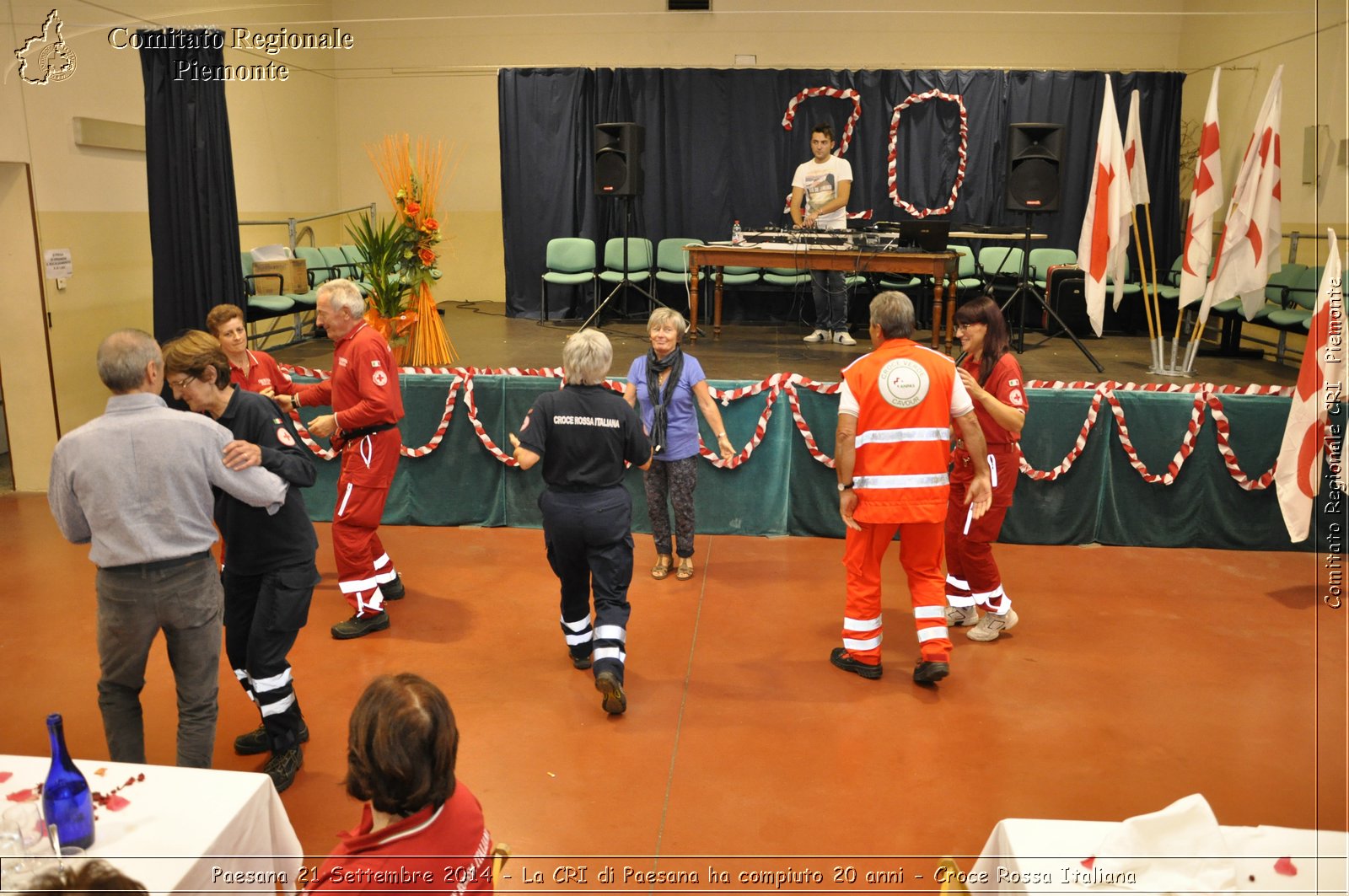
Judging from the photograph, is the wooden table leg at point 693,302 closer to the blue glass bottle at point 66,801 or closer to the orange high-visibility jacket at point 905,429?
the orange high-visibility jacket at point 905,429

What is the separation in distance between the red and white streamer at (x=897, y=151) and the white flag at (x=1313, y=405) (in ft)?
19.6

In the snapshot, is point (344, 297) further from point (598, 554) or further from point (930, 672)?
point (930, 672)

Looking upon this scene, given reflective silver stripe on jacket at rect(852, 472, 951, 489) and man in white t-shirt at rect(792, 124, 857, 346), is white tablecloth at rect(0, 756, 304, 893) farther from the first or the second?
man in white t-shirt at rect(792, 124, 857, 346)

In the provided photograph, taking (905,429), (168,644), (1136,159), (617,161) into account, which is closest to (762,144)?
(617,161)

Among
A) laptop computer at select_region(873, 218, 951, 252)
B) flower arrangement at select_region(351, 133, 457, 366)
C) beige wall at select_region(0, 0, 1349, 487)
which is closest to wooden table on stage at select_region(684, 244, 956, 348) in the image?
laptop computer at select_region(873, 218, 951, 252)

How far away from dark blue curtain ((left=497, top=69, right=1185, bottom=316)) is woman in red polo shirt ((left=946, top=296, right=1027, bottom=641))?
706cm

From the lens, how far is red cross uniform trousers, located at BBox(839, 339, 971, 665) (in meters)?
4.11

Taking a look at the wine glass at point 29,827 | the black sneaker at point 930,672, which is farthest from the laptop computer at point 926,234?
the wine glass at point 29,827

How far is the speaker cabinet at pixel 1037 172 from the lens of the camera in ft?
26.9

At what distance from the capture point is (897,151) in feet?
36.9

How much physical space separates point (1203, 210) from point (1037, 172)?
1259 mm

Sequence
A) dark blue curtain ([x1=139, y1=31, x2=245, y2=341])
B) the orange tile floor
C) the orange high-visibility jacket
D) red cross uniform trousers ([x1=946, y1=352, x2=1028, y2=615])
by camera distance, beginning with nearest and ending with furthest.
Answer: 1. the orange tile floor
2. the orange high-visibility jacket
3. red cross uniform trousers ([x1=946, y1=352, x2=1028, y2=615])
4. dark blue curtain ([x1=139, y1=31, x2=245, y2=341])

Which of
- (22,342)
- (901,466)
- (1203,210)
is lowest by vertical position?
(901,466)

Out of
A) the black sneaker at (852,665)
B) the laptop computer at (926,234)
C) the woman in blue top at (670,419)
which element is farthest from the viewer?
the laptop computer at (926,234)
